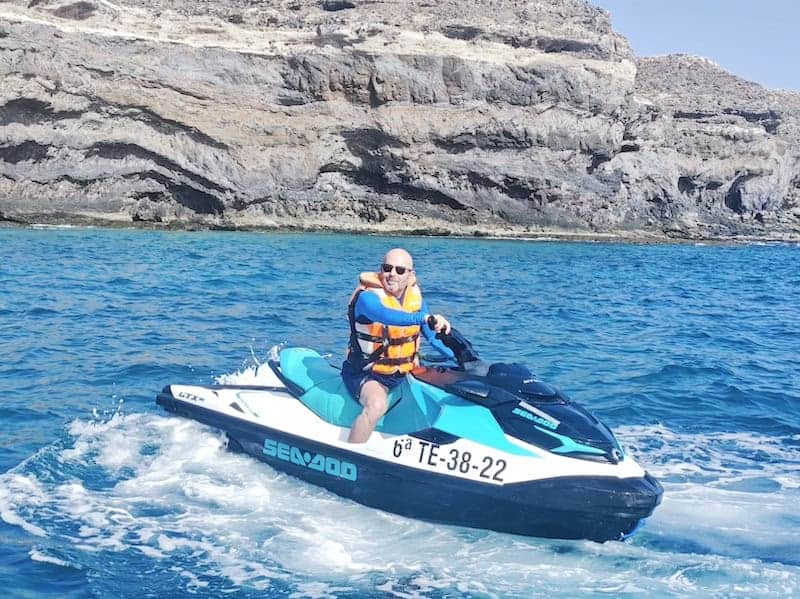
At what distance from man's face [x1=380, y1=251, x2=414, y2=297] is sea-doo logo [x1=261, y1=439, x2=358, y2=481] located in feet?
3.65

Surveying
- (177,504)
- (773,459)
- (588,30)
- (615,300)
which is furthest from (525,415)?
(588,30)

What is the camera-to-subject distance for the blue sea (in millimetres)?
4195

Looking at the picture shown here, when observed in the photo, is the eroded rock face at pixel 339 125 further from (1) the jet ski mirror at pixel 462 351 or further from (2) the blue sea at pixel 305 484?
(1) the jet ski mirror at pixel 462 351

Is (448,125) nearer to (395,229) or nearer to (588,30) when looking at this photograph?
(395,229)

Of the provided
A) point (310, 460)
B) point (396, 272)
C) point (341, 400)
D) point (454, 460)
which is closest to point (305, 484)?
point (310, 460)

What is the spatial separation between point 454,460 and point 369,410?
2.01ft

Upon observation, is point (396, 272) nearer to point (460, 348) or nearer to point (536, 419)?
point (460, 348)

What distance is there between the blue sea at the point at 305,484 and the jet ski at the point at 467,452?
135 mm

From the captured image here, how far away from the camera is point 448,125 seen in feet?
114

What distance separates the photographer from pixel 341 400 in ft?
17.7

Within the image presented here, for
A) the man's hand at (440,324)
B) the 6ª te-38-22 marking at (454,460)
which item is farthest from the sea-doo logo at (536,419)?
the man's hand at (440,324)

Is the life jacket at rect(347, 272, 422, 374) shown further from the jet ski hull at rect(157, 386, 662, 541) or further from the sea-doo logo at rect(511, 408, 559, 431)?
the sea-doo logo at rect(511, 408, 559, 431)

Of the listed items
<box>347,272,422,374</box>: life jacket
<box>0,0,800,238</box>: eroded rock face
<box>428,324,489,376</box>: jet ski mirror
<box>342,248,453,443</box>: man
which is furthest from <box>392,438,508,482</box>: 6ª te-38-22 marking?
<box>0,0,800,238</box>: eroded rock face

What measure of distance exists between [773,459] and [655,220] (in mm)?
34116
